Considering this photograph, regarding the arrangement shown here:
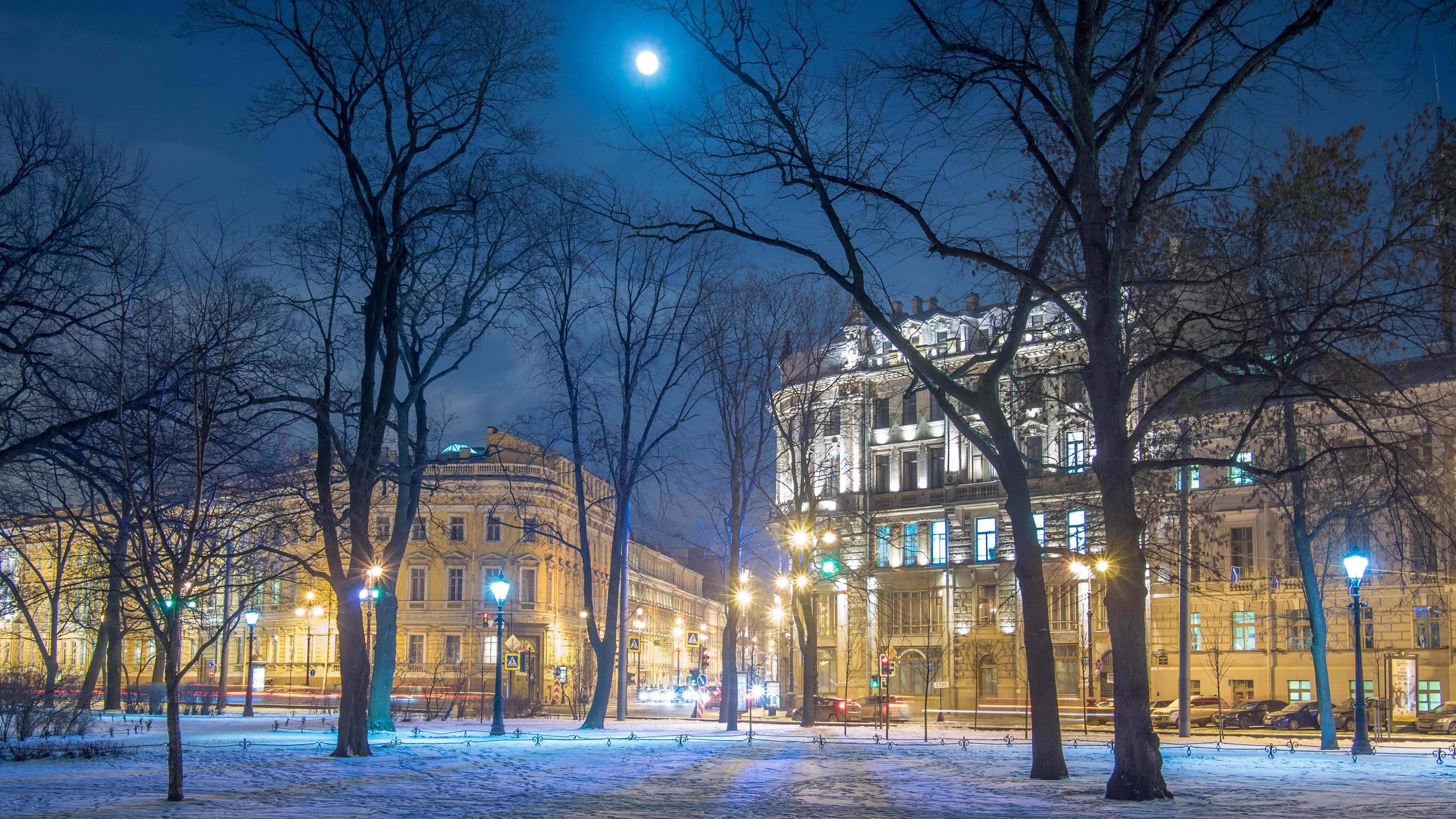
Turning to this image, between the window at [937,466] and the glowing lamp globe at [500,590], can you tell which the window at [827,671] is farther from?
the glowing lamp globe at [500,590]

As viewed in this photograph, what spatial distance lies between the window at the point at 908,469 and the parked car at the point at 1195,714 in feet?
69.4

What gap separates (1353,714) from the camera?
39312 millimetres

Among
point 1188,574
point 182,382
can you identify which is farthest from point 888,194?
point 1188,574

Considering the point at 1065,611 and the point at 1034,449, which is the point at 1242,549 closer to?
the point at 1065,611

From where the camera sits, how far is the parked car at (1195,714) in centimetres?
4038

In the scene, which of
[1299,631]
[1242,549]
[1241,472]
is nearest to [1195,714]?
[1299,631]

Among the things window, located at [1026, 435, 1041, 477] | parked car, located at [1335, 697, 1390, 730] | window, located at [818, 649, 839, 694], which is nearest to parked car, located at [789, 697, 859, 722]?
window, located at [1026, 435, 1041, 477]

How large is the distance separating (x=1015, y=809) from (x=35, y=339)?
1527 cm

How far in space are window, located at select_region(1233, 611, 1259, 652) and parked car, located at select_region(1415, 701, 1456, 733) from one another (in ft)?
31.5

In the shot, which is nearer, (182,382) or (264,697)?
(182,382)

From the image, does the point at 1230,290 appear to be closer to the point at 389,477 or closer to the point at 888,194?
the point at 888,194

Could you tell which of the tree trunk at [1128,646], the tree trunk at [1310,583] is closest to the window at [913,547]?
the tree trunk at [1310,583]

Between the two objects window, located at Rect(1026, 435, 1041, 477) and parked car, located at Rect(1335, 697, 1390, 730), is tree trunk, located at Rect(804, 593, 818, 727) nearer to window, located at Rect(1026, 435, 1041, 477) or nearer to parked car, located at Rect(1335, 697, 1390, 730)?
parked car, located at Rect(1335, 697, 1390, 730)

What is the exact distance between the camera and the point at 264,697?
180ft
